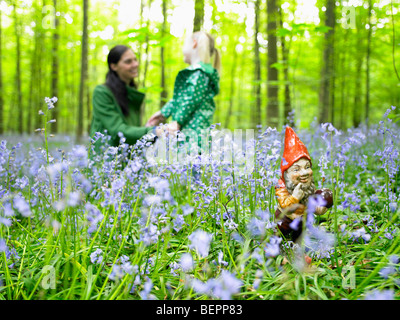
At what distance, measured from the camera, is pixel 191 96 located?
3.24 m

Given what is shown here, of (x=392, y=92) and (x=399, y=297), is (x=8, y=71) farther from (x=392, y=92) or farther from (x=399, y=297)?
(x=399, y=297)

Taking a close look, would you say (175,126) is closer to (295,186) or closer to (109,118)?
(109,118)

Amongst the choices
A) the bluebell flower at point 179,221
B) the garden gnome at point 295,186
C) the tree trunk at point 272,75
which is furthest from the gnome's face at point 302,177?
the tree trunk at point 272,75

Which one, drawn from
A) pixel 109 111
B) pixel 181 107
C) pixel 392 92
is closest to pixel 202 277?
pixel 181 107

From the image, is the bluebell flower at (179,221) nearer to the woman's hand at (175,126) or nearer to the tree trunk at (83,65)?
the woman's hand at (175,126)

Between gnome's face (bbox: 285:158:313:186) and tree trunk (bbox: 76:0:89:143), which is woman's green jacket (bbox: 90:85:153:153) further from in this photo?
tree trunk (bbox: 76:0:89:143)

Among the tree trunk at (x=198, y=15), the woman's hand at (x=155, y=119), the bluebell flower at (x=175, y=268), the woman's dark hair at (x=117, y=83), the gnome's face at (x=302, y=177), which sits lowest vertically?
the bluebell flower at (x=175, y=268)

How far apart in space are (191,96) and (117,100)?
1.36 metres

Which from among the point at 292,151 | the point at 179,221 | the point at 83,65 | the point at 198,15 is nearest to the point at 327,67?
the point at 198,15

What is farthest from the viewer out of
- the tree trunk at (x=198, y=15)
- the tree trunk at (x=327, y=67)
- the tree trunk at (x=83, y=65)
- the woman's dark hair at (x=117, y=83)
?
the tree trunk at (x=83, y=65)

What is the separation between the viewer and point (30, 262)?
1.88m

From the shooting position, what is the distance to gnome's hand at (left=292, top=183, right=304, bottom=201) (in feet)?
5.35

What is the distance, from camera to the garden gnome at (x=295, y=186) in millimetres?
1634
